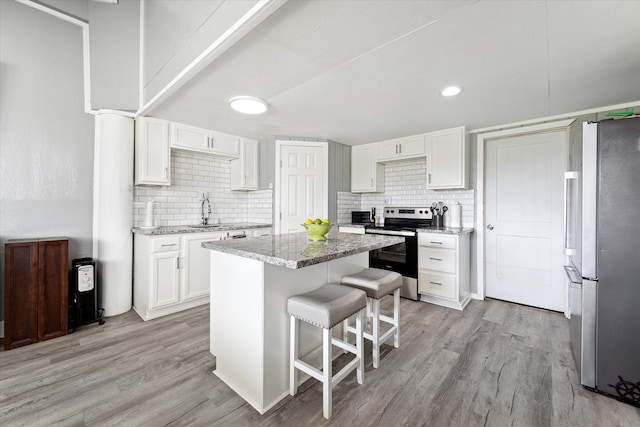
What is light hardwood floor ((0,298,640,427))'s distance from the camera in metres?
1.44

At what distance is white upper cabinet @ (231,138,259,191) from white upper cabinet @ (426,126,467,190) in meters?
2.49

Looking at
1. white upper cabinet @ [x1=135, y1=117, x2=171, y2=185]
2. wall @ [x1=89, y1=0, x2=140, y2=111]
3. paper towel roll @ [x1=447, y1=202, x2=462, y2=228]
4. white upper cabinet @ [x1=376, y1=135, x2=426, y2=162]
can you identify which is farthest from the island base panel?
white upper cabinet @ [x1=376, y1=135, x2=426, y2=162]

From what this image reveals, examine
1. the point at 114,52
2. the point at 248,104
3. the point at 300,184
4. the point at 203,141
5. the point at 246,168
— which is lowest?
the point at 300,184

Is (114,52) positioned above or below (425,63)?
above

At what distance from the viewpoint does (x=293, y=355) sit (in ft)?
5.17

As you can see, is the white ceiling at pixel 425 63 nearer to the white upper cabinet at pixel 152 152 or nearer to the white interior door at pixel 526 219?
the white upper cabinet at pixel 152 152

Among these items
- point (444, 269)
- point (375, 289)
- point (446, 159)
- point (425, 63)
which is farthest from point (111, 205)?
point (446, 159)

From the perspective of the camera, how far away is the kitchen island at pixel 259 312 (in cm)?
148

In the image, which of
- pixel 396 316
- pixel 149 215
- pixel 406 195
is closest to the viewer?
pixel 396 316

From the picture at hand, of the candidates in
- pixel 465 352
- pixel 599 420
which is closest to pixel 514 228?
pixel 465 352

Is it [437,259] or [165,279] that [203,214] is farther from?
[437,259]

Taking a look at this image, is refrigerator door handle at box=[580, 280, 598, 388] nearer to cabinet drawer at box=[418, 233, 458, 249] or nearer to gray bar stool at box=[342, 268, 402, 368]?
gray bar stool at box=[342, 268, 402, 368]

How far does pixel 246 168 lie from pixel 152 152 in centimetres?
121

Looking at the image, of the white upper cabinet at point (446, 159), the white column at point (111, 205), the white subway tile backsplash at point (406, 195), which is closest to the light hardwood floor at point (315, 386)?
the white column at point (111, 205)
